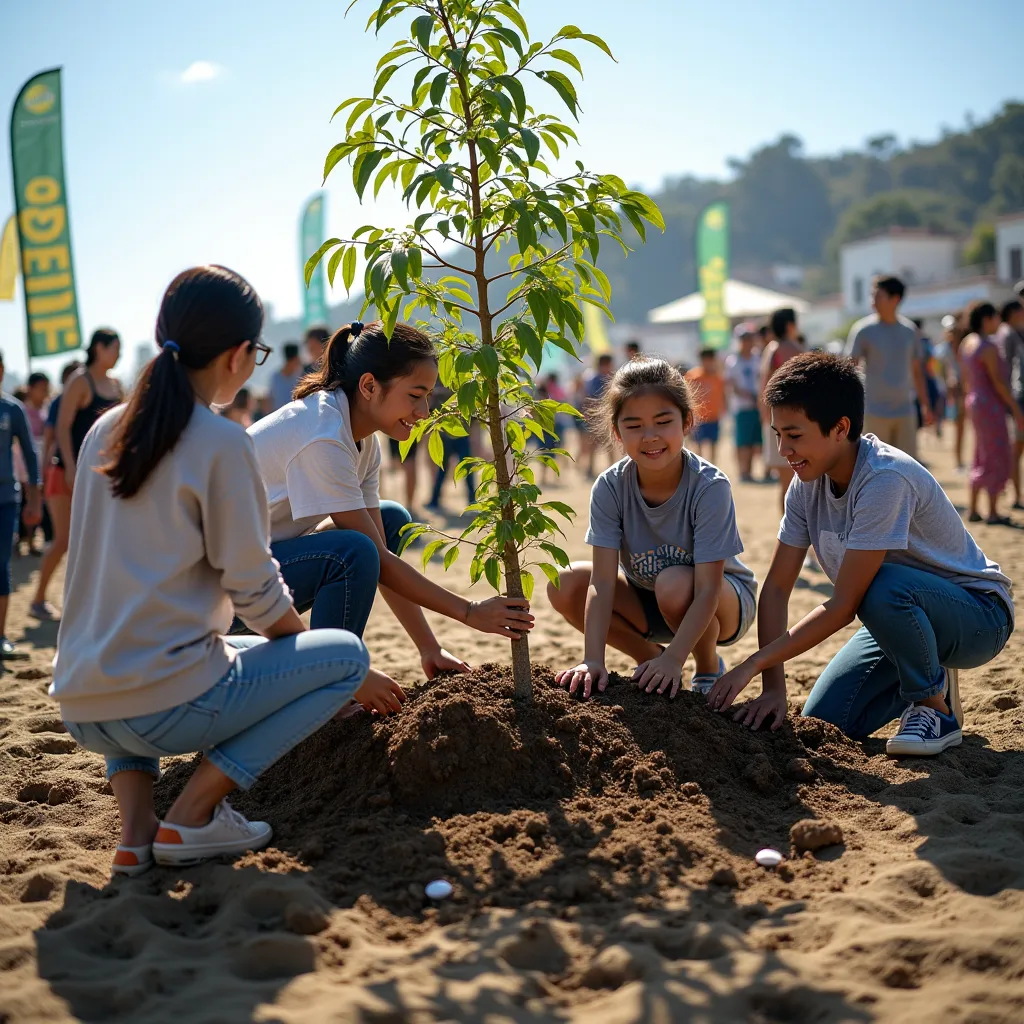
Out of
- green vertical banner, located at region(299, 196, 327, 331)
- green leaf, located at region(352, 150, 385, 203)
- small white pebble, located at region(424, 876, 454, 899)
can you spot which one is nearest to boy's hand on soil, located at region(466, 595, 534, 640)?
small white pebble, located at region(424, 876, 454, 899)

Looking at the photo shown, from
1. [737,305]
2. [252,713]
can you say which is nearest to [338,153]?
[252,713]

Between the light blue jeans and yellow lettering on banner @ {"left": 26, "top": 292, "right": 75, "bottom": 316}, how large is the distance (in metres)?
8.63

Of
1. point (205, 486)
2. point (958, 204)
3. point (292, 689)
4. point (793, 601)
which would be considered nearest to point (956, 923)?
point (292, 689)

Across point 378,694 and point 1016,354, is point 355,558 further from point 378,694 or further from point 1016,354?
point 1016,354

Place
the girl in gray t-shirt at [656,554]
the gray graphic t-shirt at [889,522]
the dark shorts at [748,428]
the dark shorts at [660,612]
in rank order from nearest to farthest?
the gray graphic t-shirt at [889,522] → the girl in gray t-shirt at [656,554] → the dark shorts at [660,612] → the dark shorts at [748,428]

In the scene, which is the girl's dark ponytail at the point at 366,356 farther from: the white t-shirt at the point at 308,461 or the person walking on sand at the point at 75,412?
the person walking on sand at the point at 75,412

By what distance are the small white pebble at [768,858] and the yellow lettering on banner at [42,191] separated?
10.1 m

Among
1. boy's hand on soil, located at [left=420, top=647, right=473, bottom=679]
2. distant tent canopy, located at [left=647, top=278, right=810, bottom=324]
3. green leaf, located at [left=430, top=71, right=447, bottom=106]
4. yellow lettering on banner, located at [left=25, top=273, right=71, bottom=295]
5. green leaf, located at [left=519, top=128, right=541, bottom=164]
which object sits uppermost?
distant tent canopy, located at [left=647, top=278, right=810, bottom=324]

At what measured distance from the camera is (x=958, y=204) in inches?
3250

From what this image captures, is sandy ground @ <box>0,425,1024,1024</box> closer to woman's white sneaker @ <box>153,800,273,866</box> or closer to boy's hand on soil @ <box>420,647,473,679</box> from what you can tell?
woman's white sneaker @ <box>153,800,273,866</box>

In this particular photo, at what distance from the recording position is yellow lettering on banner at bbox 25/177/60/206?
1001cm

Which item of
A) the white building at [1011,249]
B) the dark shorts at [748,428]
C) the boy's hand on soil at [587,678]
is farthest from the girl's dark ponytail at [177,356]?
the white building at [1011,249]

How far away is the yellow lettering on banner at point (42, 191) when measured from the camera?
394 inches

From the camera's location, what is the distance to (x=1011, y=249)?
150 ft
